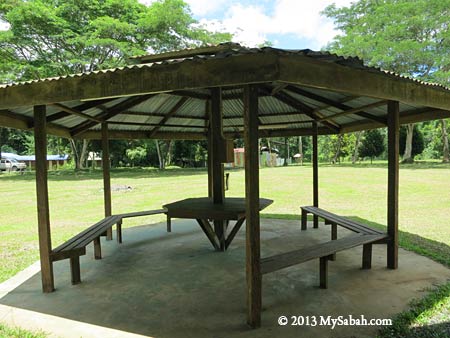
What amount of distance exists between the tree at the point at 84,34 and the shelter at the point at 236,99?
593 inches

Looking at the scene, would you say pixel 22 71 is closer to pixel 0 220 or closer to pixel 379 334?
pixel 0 220

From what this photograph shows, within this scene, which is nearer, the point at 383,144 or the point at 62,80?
the point at 62,80

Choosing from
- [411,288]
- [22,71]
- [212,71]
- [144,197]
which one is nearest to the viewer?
[212,71]

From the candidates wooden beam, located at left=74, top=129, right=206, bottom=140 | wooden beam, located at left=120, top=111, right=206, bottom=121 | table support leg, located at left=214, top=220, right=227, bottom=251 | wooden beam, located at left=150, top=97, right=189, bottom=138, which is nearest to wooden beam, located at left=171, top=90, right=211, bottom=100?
wooden beam, located at left=150, top=97, right=189, bottom=138

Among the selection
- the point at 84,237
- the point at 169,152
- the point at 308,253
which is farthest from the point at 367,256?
the point at 169,152

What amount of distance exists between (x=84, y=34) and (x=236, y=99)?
1717cm

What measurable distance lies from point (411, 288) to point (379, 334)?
1344mm

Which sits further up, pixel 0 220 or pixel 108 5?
pixel 108 5

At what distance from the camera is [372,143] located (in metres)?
33.4

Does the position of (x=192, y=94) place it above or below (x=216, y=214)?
above

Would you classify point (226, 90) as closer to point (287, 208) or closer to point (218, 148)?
point (218, 148)

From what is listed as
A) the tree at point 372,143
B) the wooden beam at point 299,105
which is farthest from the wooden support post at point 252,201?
the tree at point 372,143

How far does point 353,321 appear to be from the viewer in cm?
303

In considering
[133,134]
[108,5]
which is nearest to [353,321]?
[133,134]
